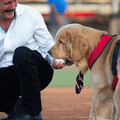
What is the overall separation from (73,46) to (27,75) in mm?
607

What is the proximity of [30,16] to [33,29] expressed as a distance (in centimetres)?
16

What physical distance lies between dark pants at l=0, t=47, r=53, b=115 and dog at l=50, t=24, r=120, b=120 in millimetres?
257

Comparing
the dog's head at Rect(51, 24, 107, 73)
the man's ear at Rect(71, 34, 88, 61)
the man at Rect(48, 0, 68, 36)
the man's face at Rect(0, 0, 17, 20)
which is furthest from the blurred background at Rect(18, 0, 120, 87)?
the man's ear at Rect(71, 34, 88, 61)

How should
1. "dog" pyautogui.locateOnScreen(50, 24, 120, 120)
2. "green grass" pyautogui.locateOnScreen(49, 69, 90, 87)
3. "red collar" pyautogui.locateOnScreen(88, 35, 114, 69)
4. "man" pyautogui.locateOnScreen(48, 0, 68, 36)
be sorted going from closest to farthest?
1. "dog" pyautogui.locateOnScreen(50, 24, 120, 120)
2. "red collar" pyautogui.locateOnScreen(88, 35, 114, 69)
3. "green grass" pyautogui.locateOnScreen(49, 69, 90, 87)
4. "man" pyautogui.locateOnScreen(48, 0, 68, 36)

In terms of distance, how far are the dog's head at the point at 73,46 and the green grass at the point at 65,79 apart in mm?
5162

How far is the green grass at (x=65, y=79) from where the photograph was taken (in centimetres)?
1026

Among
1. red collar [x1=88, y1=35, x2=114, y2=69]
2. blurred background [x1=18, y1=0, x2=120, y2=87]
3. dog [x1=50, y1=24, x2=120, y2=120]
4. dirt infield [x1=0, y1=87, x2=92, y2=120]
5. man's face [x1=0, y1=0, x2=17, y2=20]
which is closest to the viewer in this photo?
dog [x1=50, y1=24, x2=120, y2=120]

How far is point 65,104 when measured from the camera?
7035 mm

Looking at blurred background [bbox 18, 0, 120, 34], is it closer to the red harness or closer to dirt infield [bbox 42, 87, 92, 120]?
dirt infield [bbox 42, 87, 92, 120]

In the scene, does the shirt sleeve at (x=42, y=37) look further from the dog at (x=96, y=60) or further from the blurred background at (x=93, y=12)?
the blurred background at (x=93, y=12)

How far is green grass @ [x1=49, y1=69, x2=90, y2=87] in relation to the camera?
33.7ft

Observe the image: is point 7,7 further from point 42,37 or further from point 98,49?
point 98,49

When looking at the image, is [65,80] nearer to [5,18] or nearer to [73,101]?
[73,101]

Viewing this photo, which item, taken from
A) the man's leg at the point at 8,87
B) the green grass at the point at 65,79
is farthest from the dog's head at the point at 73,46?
the green grass at the point at 65,79
